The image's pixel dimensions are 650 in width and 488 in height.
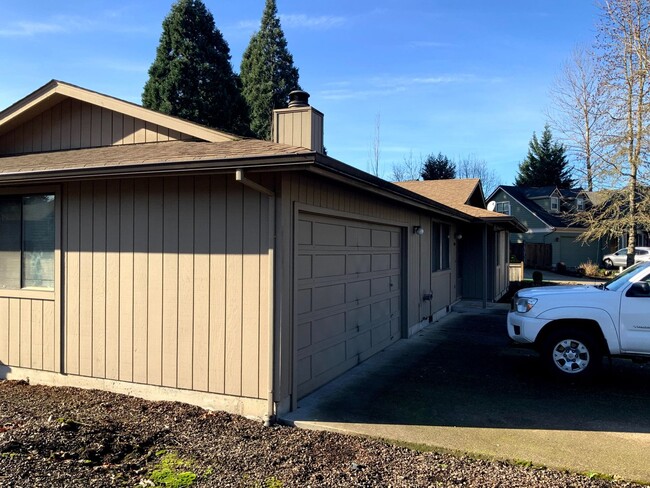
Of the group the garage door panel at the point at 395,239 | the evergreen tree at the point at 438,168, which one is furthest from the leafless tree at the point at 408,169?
the garage door panel at the point at 395,239

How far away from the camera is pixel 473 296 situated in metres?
15.5

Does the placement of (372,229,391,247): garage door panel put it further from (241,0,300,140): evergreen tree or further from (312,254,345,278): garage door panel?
(241,0,300,140): evergreen tree

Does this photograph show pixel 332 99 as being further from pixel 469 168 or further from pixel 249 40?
pixel 469 168

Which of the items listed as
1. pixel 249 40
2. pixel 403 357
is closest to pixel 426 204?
pixel 403 357

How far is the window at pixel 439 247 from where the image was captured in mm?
11906

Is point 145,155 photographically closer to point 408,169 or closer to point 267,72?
point 267,72

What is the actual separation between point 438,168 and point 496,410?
3613 cm

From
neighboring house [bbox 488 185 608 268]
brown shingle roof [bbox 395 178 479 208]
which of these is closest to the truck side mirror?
brown shingle roof [bbox 395 178 479 208]

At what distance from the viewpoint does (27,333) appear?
21.3ft

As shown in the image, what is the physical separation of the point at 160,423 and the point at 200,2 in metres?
30.2

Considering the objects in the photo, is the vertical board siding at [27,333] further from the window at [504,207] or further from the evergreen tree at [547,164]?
the evergreen tree at [547,164]

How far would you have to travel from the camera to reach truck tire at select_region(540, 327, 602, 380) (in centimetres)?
639

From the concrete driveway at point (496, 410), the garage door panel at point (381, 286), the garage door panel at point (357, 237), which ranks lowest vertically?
the concrete driveway at point (496, 410)

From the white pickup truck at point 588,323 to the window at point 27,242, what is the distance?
21.4ft
